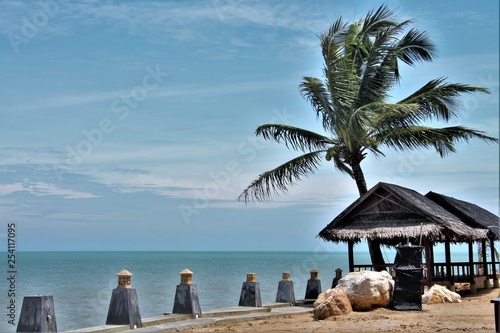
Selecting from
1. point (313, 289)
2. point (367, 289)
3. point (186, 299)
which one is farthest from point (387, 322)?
point (313, 289)

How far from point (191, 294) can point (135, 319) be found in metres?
2.03

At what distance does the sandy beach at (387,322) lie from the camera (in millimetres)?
14500

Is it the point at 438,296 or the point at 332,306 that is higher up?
the point at 438,296

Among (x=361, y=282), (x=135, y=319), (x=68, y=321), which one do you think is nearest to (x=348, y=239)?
(x=361, y=282)

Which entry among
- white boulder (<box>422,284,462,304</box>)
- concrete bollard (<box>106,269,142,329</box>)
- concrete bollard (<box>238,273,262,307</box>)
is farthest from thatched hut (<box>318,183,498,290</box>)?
concrete bollard (<box>106,269,142,329</box>)

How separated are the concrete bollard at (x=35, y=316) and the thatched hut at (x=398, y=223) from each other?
1079 cm

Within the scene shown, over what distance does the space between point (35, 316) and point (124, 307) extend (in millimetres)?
2288

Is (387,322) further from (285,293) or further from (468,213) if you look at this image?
(468,213)

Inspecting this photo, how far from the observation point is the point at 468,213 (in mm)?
23734

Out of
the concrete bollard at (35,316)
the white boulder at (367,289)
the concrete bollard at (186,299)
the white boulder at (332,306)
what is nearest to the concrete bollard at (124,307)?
the concrete bollard at (186,299)

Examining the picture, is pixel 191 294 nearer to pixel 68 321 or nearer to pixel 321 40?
pixel 321 40

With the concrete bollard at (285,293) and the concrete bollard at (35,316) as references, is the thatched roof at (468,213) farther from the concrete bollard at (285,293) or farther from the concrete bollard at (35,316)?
the concrete bollard at (35,316)

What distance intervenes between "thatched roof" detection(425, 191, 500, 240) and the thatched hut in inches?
20.1

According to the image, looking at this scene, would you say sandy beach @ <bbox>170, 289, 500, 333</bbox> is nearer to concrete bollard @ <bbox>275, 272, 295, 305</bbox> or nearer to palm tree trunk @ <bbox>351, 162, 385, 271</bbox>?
concrete bollard @ <bbox>275, 272, 295, 305</bbox>
